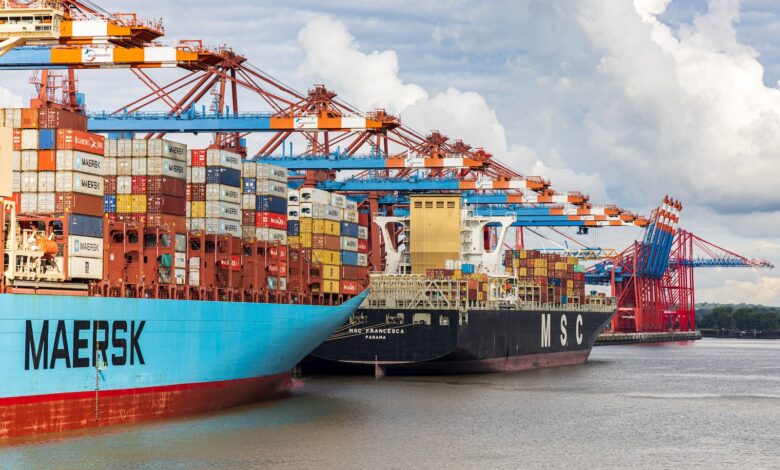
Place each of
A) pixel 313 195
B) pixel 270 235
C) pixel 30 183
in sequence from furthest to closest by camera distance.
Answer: pixel 313 195, pixel 270 235, pixel 30 183

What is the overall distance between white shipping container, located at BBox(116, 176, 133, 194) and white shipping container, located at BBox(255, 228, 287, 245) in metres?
7.28

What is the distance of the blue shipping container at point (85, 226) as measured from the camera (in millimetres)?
32062

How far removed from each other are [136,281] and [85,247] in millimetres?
2847

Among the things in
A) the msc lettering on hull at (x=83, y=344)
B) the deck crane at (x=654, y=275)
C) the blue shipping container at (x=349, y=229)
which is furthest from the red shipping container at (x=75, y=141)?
the deck crane at (x=654, y=275)

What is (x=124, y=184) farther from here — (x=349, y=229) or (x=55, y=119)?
(x=349, y=229)

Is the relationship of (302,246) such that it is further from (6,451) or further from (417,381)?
(6,451)

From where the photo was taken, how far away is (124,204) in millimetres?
36844

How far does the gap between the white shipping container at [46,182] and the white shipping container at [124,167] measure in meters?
4.62

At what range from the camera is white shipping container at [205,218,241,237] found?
39656mm

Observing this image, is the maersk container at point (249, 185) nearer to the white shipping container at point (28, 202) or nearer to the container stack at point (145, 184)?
the container stack at point (145, 184)

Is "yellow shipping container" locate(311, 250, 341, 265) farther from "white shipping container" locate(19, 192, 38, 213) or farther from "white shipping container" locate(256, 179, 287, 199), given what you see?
"white shipping container" locate(19, 192, 38, 213)

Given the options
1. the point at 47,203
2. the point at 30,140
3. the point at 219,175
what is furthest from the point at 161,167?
the point at 47,203

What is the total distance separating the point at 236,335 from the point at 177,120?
17896 mm

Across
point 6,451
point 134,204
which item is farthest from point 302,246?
point 6,451
